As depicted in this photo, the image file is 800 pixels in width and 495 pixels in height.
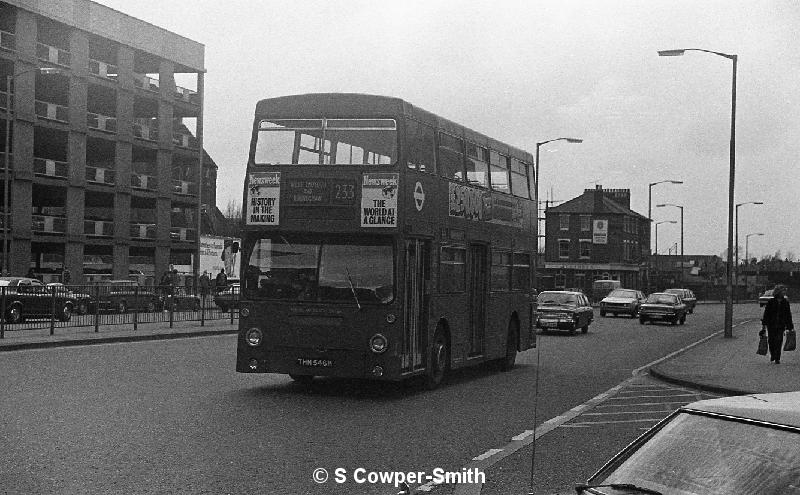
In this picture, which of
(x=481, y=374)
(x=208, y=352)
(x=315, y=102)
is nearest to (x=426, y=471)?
(x=315, y=102)

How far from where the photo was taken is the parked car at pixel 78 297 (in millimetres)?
25391

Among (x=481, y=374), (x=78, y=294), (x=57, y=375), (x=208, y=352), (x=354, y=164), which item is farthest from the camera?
(x=78, y=294)

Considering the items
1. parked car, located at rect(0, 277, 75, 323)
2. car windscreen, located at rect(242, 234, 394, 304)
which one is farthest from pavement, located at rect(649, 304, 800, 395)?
parked car, located at rect(0, 277, 75, 323)

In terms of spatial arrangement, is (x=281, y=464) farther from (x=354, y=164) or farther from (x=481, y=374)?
(x=481, y=374)

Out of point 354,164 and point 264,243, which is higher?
point 354,164

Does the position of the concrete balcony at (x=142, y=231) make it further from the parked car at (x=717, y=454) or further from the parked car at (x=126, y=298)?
the parked car at (x=717, y=454)

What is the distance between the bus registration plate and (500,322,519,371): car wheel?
6218 mm

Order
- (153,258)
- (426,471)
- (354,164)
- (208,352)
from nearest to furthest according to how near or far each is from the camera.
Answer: (426,471) < (354,164) < (208,352) < (153,258)

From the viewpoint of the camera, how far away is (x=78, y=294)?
25859 mm

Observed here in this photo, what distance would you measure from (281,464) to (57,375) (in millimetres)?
8642

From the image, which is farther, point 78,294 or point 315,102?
point 78,294

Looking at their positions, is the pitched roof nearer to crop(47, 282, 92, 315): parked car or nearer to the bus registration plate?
crop(47, 282, 92, 315): parked car

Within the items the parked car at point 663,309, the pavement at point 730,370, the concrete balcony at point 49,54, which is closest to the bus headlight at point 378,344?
the pavement at point 730,370

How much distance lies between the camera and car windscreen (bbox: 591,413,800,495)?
3566 millimetres
